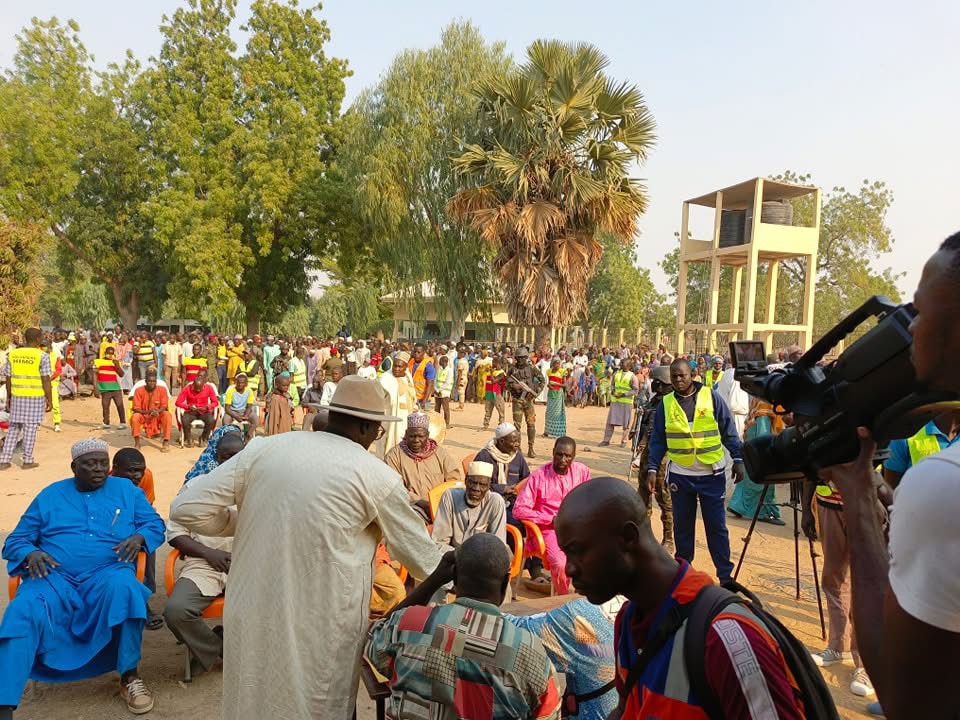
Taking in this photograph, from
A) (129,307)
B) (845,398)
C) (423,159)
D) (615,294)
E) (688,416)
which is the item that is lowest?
(688,416)

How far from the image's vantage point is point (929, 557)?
0.96m

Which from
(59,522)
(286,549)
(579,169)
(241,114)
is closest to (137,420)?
Result: (59,522)

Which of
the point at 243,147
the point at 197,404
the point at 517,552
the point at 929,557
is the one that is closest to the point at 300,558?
the point at 929,557

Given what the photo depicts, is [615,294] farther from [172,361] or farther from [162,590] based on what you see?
[162,590]

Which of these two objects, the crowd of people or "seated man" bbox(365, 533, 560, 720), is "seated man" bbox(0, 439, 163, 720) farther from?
"seated man" bbox(365, 533, 560, 720)

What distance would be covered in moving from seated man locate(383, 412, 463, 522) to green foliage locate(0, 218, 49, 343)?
9480mm

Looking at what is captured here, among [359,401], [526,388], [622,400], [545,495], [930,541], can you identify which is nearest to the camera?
[930,541]

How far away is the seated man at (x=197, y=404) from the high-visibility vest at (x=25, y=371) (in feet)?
6.89

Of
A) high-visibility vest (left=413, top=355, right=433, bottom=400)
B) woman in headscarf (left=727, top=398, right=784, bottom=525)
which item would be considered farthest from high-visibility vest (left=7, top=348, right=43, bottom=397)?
woman in headscarf (left=727, top=398, right=784, bottom=525)

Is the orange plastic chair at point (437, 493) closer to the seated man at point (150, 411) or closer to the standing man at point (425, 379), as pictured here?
the seated man at point (150, 411)

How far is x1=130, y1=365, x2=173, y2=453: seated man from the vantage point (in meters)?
10.4

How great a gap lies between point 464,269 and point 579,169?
692cm

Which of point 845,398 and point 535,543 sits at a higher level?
point 845,398

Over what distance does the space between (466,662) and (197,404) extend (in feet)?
31.8
